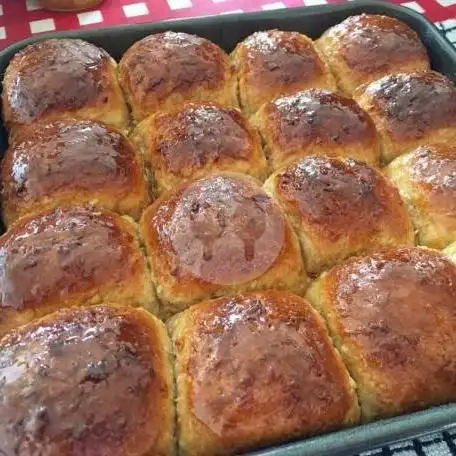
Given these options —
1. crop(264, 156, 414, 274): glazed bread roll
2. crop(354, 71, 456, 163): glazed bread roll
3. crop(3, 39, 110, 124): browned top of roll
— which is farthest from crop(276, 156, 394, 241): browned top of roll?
crop(3, 39, 110, 124): browned top of roll

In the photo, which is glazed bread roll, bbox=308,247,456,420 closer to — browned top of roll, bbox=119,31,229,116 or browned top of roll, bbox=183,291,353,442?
browned top of roll, bbox=183,291,353,442

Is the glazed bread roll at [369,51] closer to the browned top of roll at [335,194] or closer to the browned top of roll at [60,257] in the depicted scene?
the browned top of roll at [335,194]

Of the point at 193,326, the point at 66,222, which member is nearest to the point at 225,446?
the point at 193,326

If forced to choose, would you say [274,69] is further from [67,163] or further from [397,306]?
[397,306]

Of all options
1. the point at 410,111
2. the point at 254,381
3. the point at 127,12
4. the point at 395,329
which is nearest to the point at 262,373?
the point at 254,381

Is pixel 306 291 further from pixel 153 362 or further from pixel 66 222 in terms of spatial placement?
pixel 66 222

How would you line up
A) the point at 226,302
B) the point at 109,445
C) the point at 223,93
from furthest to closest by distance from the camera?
the point at 223,93 → the point at 226,302 → the point at 109,445
